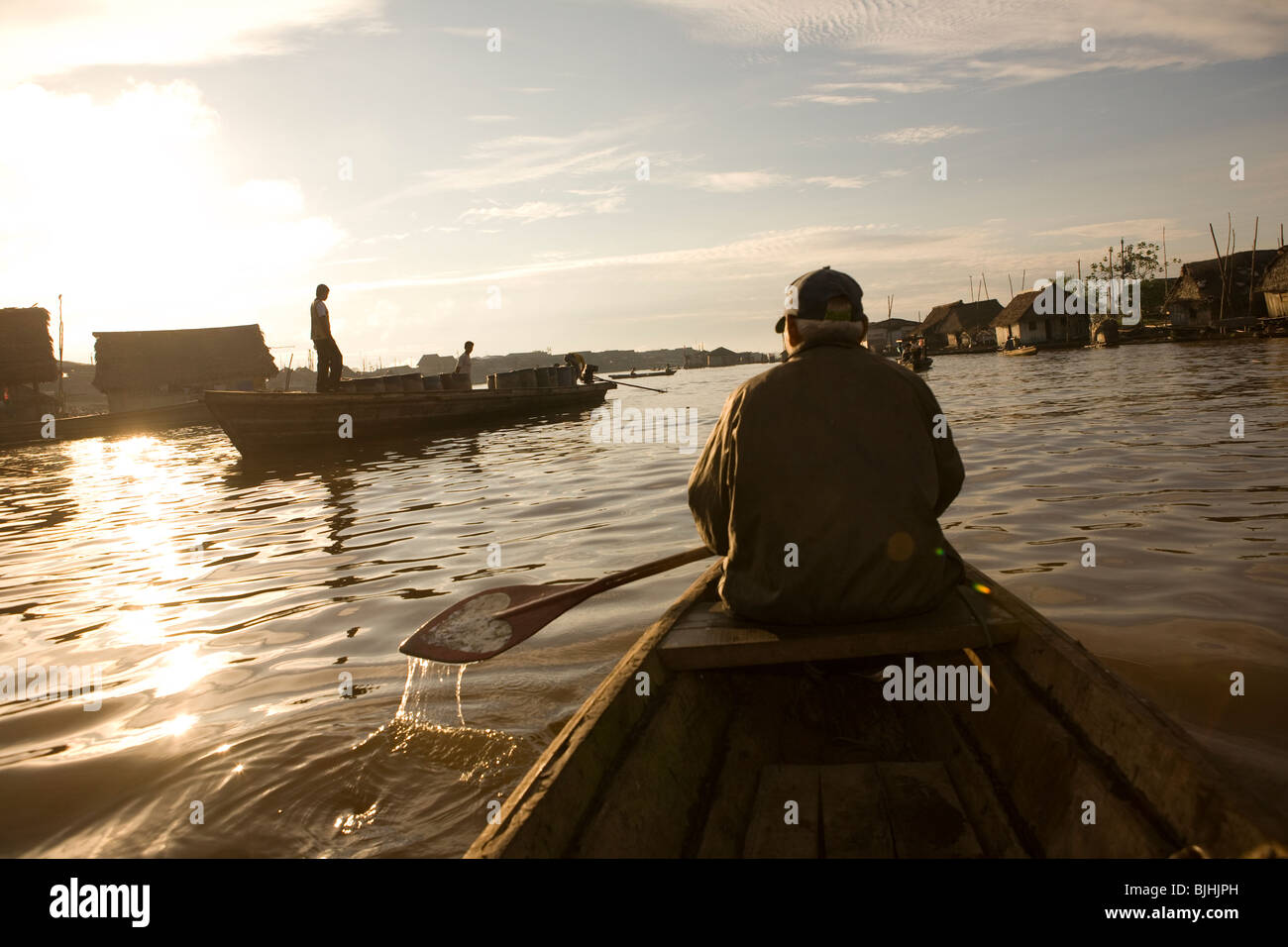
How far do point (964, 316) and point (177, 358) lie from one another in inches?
2612

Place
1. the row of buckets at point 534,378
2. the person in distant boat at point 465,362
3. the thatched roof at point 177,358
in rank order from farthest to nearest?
the thatched roof at point 177,358
the row of buckets at point 534,378
the person in distant boat at point 465,362

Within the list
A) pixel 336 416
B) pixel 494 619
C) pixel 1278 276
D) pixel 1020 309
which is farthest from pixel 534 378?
pixel 1020 309

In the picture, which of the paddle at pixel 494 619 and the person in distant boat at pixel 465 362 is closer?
the paddle at pixel 494 619

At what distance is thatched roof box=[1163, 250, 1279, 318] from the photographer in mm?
50688

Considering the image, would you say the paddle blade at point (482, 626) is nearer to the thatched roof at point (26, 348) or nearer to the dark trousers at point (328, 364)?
the dark trousers at point (328, 364)

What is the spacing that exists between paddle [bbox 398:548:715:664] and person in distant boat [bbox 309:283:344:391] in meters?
11.1

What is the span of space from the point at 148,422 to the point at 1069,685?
130ft

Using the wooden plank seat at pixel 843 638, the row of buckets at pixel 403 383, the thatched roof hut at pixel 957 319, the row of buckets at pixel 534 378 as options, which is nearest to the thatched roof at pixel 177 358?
the row of buckets at pixel 534 378

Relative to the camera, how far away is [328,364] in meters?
15.4

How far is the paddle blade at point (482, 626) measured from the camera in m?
3.87

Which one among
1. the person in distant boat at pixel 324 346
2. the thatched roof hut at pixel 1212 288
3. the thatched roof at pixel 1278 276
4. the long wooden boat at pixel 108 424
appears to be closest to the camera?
the person in distant boat at pixel 324 346

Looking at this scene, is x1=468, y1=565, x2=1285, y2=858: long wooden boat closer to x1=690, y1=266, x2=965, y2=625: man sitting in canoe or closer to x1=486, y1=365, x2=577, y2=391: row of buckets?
x1=690, y1=266, x2=965, y2=625: man sitting in canoe

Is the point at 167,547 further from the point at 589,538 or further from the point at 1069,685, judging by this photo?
the point at 1069,685

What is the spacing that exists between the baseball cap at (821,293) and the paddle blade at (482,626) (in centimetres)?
210
